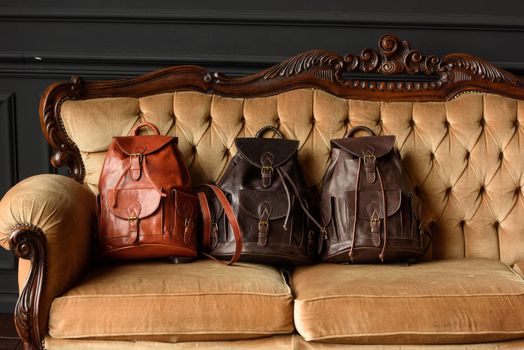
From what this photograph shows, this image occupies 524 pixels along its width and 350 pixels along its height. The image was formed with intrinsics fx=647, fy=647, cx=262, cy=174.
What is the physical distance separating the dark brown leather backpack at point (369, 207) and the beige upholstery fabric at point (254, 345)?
33cm

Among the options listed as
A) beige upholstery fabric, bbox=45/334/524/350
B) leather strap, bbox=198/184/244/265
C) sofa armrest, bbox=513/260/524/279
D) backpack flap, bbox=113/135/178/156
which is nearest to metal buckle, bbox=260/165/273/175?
leather strap, bbox=198/184/244/265

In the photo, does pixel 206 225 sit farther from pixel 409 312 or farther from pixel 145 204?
pixel 409 312

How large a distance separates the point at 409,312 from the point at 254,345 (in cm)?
38

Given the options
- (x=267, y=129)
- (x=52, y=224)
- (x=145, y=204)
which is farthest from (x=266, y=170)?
(x=52, y=224)

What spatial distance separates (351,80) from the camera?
2160mm

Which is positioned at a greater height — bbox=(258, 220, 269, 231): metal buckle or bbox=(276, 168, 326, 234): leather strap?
bbox=(276, 168, 326, 234): leather strap

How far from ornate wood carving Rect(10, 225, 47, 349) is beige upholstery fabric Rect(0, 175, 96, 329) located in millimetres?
15

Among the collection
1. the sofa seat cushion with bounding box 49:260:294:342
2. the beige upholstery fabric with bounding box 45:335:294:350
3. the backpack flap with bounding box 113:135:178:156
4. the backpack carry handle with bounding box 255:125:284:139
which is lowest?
A: the beige upholstery fabric with bounding box 45:335:294:350

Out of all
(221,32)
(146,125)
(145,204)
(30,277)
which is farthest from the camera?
(221,32)

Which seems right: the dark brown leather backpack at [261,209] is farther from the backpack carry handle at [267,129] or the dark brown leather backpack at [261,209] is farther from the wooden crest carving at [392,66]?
the wooden crest carving at [392,66]

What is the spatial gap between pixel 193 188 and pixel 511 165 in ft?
3.26

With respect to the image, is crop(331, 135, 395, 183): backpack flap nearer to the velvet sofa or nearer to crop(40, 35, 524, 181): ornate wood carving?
the velvet sofa

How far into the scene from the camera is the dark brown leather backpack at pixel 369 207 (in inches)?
71.2

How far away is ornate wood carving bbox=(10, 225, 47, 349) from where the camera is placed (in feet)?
4.89
